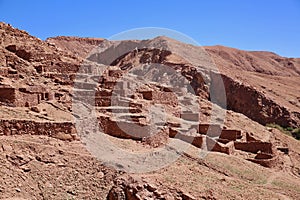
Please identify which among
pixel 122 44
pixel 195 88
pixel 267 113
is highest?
pixel 122 44

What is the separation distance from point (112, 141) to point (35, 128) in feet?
8.89

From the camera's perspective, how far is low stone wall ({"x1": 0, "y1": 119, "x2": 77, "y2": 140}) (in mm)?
9492

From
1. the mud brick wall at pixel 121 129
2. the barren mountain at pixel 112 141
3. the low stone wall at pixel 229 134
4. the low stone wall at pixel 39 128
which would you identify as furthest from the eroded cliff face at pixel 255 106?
the low stone wall at pixel 39 128

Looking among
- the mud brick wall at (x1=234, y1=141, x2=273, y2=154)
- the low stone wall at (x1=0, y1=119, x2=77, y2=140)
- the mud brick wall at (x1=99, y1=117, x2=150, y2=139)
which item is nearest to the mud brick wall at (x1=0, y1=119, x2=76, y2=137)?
the low stone wall at (x1=0, y1=119, x2=77, y2=140)

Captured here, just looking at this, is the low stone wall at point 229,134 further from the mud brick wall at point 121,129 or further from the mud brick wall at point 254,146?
the mud brick wall at point 121,129

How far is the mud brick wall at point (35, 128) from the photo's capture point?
9.48 meters

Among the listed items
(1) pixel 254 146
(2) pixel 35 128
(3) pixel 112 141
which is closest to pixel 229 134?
(1) pixel 254 146

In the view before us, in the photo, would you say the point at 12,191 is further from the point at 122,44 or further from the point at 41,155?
the point at 122,44

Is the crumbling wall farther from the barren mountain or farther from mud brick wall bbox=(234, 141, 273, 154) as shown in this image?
mud brick wall bbox=(234, 141, 273, 154)

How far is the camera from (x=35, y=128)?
9961mm

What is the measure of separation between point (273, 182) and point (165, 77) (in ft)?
72.5

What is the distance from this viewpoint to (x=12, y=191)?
24.6 feet

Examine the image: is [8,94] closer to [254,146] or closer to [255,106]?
[254,146]

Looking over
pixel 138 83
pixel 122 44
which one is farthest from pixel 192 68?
pixel 138 83
